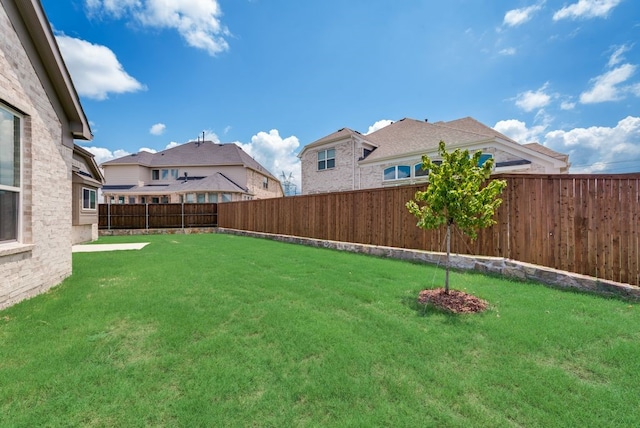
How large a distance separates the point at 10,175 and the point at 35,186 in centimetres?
49

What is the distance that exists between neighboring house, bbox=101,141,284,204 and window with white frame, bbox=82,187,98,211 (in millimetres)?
11094

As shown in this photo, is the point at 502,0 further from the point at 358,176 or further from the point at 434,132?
the point at 358,176

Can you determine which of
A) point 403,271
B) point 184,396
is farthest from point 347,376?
point 403,271

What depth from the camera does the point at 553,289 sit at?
4.93 metres

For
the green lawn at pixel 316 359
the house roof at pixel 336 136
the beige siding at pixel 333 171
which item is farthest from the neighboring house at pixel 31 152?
the house roof at pixel 336 136

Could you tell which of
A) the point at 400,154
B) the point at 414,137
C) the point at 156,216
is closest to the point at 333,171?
the point at 400,154

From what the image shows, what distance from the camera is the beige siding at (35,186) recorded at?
4371 mm

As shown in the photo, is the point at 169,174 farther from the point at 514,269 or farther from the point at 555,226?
the point at 555,226

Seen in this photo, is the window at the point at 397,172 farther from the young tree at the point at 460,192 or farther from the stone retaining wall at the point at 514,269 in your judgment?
the young tree at the point at 460,192

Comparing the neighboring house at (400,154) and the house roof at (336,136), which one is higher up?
the house roof at (336,136)

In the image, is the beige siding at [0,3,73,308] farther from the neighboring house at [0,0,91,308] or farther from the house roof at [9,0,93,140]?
the house roof at [9,0,93,140]

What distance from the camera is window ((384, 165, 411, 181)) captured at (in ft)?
53.1

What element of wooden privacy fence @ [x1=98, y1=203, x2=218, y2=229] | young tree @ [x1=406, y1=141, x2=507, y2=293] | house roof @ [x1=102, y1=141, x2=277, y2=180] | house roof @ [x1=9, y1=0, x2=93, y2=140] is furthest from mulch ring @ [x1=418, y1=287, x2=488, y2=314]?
house roof @ [x1=102, y1=141, x2=277, y2=180]

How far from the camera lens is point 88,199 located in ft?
46.5
